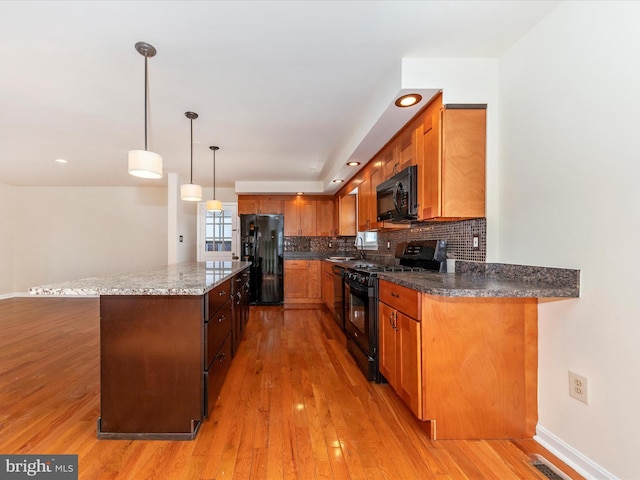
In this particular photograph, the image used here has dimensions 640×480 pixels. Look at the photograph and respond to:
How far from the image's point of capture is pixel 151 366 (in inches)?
63.1

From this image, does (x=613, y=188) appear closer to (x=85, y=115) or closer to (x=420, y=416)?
(x=420, y=416)

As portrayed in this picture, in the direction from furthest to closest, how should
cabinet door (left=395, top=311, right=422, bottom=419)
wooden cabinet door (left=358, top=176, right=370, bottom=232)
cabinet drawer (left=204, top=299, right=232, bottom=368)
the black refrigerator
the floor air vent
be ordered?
1. the black refrigerator
2. wooden cabinet door (left=358, top=176, right=370, bottom=232)
3. cabinet drawer (left=204, top=299, right=232, bottom=368)
4. cabinet door (left=395, top=311, right=422, bottom=419)
5. the floor air vent

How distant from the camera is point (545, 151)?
1.59 m

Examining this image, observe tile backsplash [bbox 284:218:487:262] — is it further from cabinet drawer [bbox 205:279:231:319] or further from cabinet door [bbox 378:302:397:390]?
cabinet drawer [bbox 205:279:231:319]

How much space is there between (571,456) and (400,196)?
1.87 m

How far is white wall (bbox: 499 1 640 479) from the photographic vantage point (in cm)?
121

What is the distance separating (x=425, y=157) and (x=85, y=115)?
3.12 metres

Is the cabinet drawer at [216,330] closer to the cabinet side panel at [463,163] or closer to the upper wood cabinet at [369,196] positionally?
the cabinet side panel at [463,163]

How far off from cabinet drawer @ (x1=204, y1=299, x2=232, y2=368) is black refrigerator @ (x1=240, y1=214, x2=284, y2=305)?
9.10 ft

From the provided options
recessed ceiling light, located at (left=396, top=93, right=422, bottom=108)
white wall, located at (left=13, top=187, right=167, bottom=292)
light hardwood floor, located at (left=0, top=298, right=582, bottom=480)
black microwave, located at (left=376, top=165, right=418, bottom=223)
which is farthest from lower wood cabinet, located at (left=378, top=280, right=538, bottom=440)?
white wall, located at (left=13, top=187, right=167, bottom=292)

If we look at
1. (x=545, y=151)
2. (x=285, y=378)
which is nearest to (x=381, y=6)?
(x=545, y=151)

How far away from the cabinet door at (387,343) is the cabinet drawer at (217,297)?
1208mm

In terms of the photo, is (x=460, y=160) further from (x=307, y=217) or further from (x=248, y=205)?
(x=248, y=205)

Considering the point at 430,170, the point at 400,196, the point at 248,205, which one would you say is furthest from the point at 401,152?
the point at 248,205
